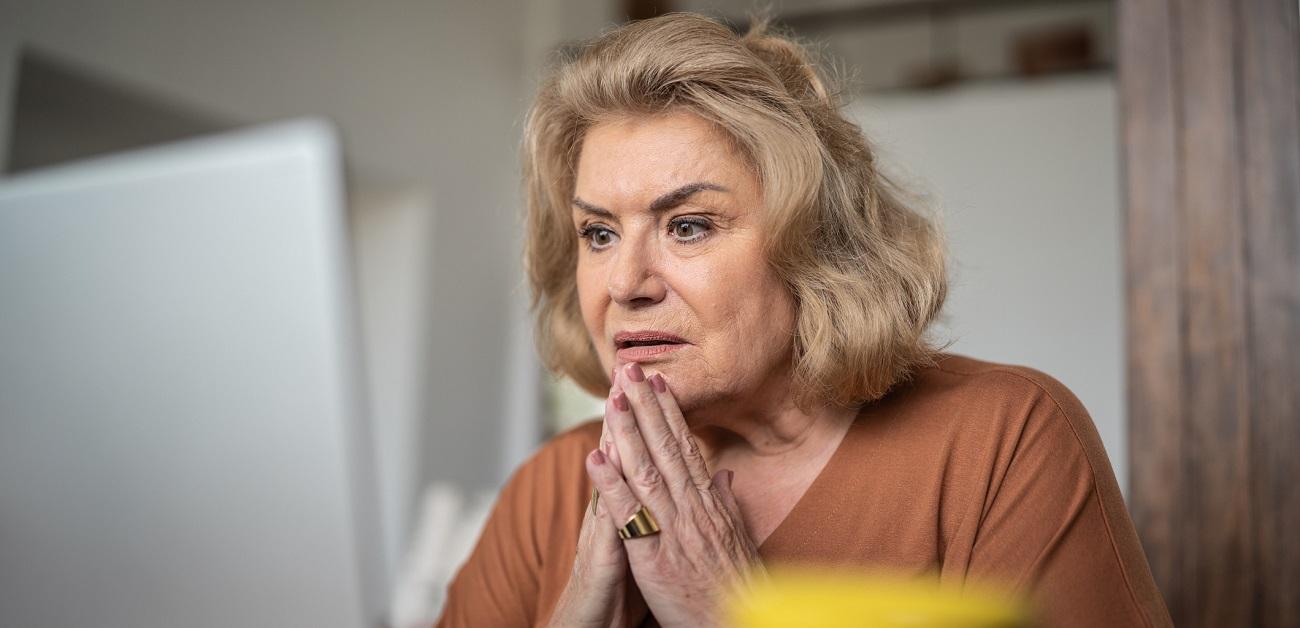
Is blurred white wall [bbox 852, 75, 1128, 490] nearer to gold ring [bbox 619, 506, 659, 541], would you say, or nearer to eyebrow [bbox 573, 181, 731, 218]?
eyebrow [bbox 573, 181, 731, 218]

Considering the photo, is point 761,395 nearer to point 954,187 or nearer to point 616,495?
point 616,495

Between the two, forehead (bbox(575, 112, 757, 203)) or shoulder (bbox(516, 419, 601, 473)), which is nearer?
forehead (bbox(575, 112, 757, 203))

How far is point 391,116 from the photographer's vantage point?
4.04 meters

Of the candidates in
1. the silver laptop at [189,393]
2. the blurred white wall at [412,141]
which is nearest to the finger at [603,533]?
the silver laptop at [189,393]

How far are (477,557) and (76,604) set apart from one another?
0.75 metres

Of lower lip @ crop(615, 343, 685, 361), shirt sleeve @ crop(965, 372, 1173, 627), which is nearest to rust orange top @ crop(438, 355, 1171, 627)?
shirt sleeve @ crop(965, 372, 1173, 627)

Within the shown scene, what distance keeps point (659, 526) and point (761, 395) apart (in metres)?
0.28

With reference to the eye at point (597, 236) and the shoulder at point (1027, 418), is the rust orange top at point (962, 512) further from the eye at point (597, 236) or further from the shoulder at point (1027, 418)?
Answer: the eye at point (597, 236)

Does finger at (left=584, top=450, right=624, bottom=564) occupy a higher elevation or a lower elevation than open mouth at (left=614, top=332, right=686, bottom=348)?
lower

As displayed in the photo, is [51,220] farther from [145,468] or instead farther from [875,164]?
[875,164]

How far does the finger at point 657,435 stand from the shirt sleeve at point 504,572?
35 centimetres

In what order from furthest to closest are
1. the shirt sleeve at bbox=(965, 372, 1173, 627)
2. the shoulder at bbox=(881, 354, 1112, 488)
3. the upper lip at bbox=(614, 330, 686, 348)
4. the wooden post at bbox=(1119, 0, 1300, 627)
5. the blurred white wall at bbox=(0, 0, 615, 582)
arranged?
the blurred white wall at bbox=(0, 0, 615, 582), the wooden post at bbox=(1119, 0, 1300, 627), the upper lip at bbox=(614, 330, 686, 348), the shoulder at bbox=(881, 354, 1112, 488), the shirt sleeve at bbox=(965, 372, 1173, 627)

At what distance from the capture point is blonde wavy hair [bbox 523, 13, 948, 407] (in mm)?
1220

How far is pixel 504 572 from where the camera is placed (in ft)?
4.56
